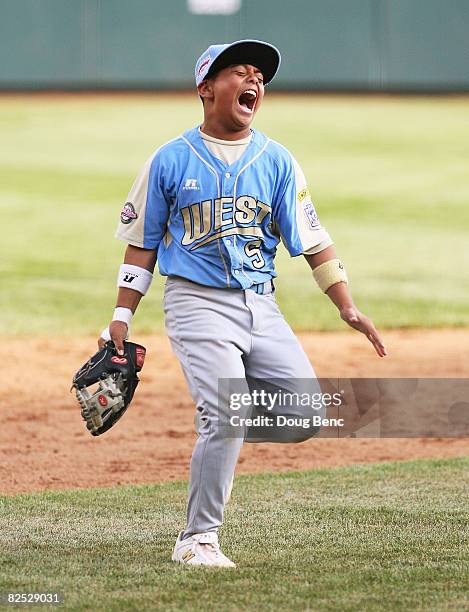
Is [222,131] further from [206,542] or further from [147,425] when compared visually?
[147,425]

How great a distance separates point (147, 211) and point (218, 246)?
299 mm

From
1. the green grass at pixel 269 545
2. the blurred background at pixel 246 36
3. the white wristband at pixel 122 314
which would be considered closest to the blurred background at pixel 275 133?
the blurred background at pixel 246 36

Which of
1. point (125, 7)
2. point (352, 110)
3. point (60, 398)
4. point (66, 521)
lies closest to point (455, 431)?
point (60, 398)

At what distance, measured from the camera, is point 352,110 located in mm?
27406

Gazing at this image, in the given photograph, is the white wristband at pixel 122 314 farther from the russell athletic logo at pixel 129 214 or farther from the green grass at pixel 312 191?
the green grass at pixel 312 191

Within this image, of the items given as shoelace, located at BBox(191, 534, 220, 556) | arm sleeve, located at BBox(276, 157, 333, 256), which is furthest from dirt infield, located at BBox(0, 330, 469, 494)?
arm sleeve, located at BBox(276, 157, 333, 256)

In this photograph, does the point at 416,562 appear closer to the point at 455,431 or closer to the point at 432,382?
the point at 455,431

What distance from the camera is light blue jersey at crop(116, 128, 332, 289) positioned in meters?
4.19

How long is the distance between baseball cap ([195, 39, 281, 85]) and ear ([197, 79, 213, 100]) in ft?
0.06

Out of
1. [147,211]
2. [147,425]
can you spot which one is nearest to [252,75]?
[147,211]

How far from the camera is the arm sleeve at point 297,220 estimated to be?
14.2ft

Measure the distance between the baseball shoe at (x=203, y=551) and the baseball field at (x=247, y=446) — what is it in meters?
0.08

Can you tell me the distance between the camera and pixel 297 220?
4.35m

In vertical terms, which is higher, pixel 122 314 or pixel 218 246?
pixel 218 246
